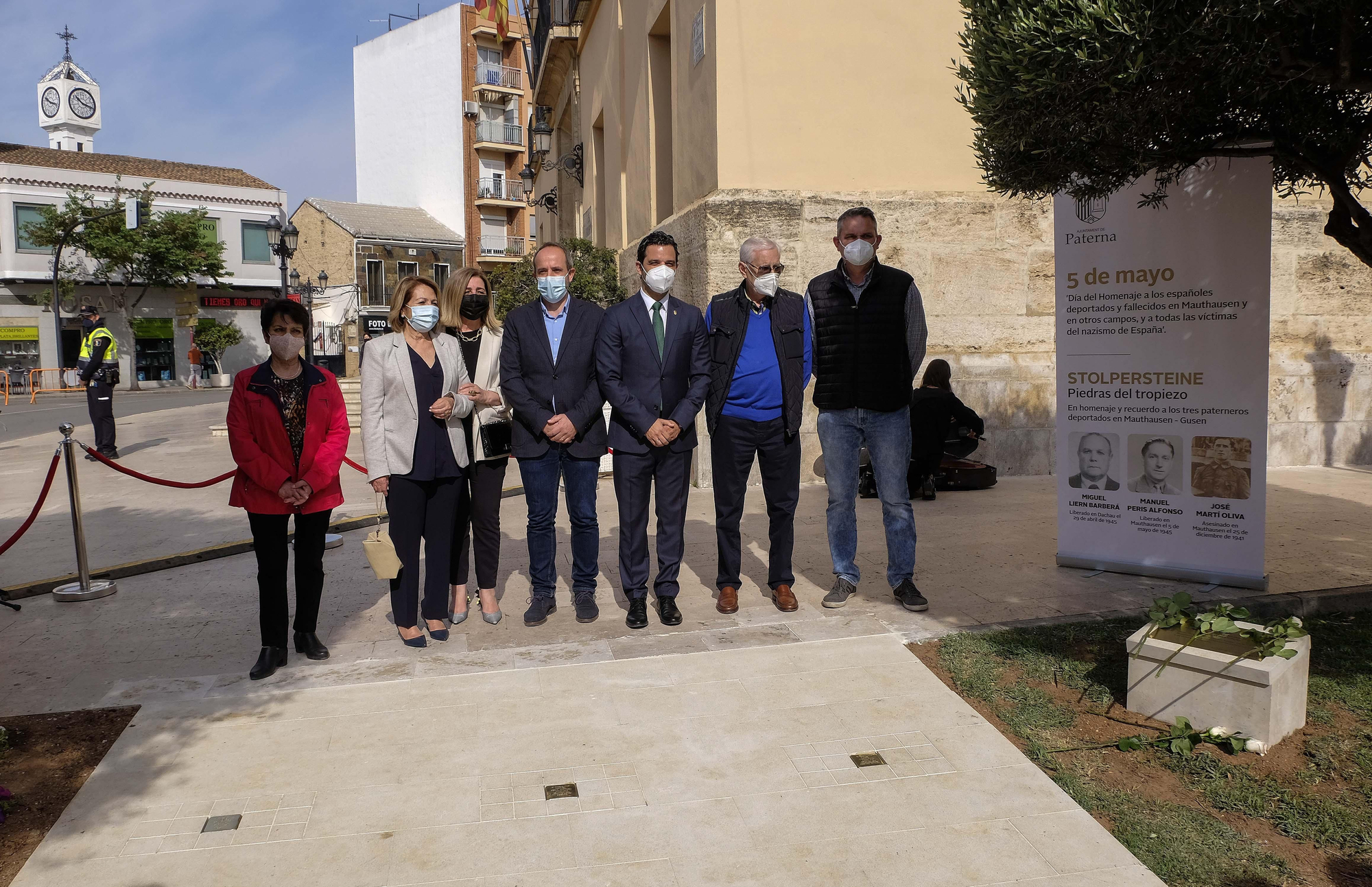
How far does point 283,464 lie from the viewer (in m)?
4.45

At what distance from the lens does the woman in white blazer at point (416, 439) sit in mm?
4660

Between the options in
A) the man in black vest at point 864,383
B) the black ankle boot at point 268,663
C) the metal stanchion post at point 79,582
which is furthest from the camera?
the metal stanchion post at point 79,582

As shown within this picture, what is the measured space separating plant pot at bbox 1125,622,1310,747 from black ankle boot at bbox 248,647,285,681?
3604 mm

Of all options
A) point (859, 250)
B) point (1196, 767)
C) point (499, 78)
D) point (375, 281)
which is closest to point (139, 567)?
point (859, 250)

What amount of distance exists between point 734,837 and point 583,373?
2694mm

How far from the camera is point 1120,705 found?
3.80 meters

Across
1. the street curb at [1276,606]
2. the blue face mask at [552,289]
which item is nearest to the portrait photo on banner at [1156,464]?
the street curb at [1276,606]

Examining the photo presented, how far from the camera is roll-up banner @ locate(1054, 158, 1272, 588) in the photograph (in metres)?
5.09

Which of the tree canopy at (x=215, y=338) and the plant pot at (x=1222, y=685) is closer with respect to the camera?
the plant pot at (x=1222, y=685)

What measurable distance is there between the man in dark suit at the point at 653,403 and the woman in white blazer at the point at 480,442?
0.58m

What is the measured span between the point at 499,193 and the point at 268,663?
49714mm

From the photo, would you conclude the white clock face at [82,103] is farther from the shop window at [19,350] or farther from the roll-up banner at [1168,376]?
the roll-up banner at [1168,376]

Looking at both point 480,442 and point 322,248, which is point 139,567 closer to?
point 480,442

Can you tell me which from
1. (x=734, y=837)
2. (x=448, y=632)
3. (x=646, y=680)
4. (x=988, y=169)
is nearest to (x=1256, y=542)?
(x=988, y=169)
